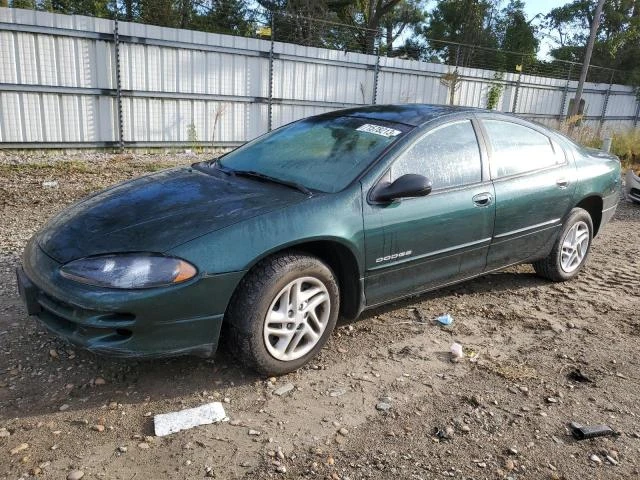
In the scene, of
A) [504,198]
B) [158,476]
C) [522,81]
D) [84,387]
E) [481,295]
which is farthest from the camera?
[522,81]

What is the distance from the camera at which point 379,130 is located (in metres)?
3.68

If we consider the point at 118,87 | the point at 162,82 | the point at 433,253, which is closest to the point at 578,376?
the point at 433,253

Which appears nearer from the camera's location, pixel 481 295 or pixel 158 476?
pixel 158 476

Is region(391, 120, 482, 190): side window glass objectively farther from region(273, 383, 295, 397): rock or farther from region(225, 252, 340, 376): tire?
region(273, 383, 295, 397): rock

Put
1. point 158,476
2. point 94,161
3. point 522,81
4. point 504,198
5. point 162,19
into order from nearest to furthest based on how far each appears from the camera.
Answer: point 158,476 → point 504,198 → point 94,161 → point 522,81 → point 162,19

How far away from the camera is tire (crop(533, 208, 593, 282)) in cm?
464

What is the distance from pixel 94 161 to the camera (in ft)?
30.7

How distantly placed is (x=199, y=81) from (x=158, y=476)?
384 inches

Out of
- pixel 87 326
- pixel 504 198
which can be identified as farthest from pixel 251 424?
pixel 504 198

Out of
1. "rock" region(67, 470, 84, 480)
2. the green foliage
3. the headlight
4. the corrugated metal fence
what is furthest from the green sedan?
the green foliage

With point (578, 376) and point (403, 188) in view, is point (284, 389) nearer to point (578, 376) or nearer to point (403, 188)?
point (403, 188)

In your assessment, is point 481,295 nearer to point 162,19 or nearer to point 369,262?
point 369,262

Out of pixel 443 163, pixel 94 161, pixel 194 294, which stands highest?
pixel 443 163

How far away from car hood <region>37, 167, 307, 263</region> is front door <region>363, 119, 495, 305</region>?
597 millimetres
